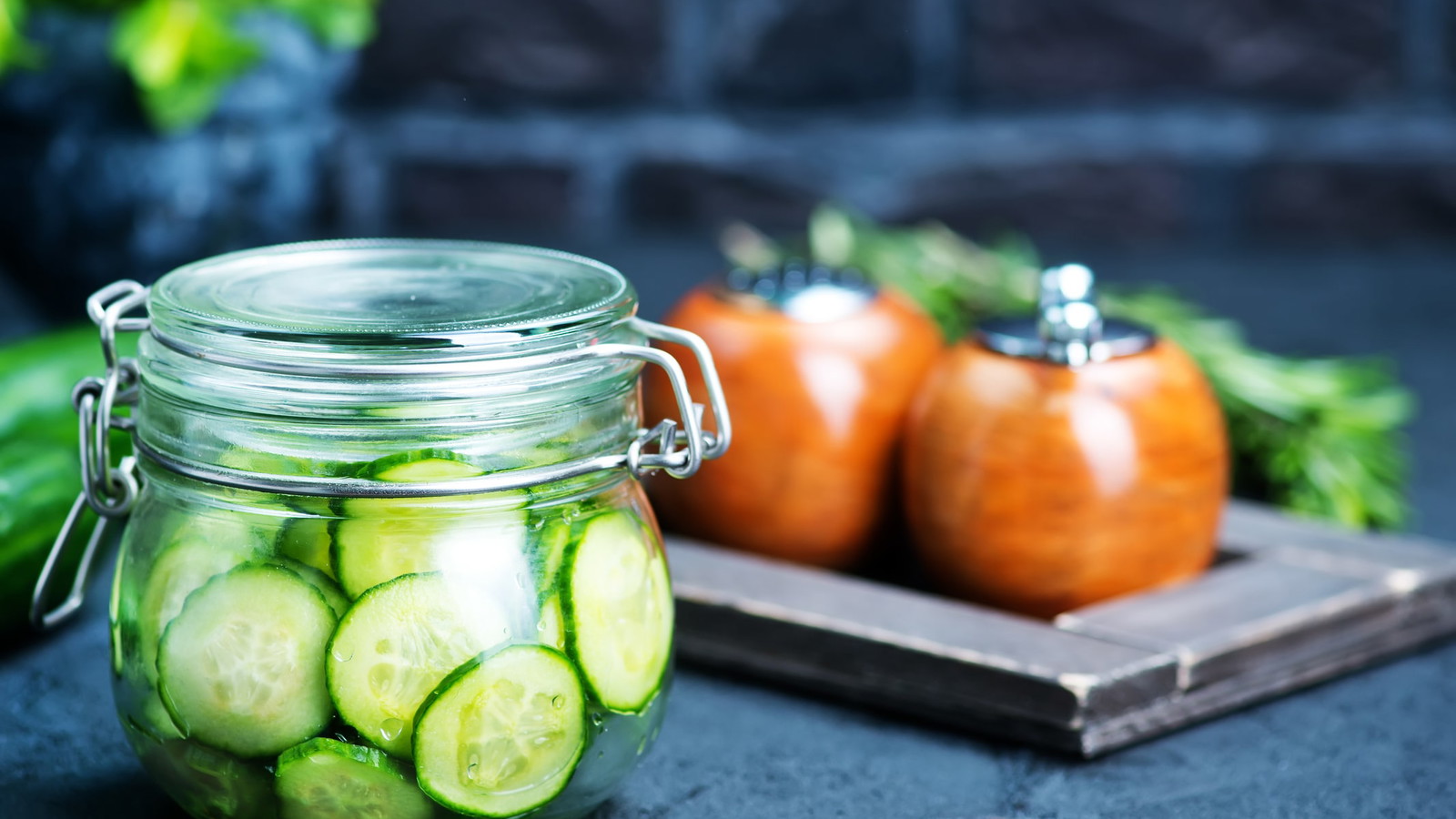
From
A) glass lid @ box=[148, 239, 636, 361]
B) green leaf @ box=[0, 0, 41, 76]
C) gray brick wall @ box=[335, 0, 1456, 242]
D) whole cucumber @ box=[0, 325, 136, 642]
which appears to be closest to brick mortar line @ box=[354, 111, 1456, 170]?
gray brick wall @ box=[335, 0, 1456, 242]

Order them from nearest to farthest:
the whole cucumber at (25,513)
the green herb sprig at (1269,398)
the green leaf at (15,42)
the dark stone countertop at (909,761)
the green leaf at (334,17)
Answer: the dark stone countertop at (909,761) → the whole cucumber at (25,513) → the green herb sprig at (1269,398) → the green leaf at (15,42) → the green leaf at (334,17)

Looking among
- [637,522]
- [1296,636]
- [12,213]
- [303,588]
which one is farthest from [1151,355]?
[12,213]

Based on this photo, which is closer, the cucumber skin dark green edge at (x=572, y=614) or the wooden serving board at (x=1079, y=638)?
the cucumber skin dark green edge at (x=572, y=614)

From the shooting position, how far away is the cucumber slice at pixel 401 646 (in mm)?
466

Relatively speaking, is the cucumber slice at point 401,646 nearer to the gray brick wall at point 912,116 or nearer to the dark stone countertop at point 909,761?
the dark stone countertop at point 909,761

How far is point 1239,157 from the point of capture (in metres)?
1.70

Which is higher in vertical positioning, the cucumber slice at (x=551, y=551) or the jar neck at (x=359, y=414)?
the jar neck at (x=359, y=414)

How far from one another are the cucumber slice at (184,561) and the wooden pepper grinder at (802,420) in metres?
0.28

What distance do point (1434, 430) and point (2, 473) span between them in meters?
0.92

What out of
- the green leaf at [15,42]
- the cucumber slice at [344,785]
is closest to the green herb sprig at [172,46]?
the green leaf at [15,42]

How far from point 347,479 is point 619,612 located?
0.32 feet

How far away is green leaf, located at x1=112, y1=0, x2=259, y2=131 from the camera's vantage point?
1.04 metres

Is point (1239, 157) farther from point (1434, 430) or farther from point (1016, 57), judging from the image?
point (1434, 430)

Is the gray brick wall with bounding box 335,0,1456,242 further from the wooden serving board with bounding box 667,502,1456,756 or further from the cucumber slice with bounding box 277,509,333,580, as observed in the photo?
the cucumber slice with bounding box 277,509,333,580
